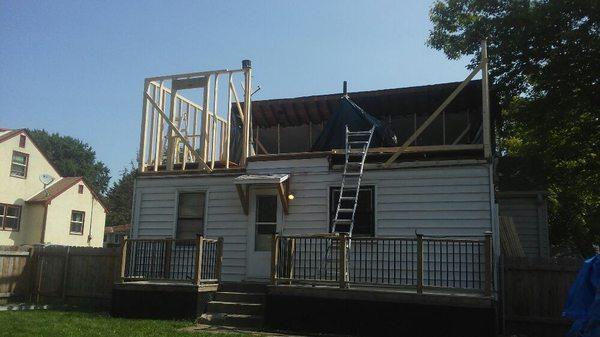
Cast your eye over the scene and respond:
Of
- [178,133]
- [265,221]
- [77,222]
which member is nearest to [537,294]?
[265,221]

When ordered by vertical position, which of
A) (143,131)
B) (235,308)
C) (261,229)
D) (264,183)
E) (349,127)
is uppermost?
(349,127)

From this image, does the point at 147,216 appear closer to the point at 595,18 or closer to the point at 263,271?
the point at 263,271

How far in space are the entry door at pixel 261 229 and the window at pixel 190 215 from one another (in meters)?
1.49

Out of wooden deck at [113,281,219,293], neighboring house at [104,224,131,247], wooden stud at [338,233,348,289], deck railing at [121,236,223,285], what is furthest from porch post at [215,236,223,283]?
neighboring house at [104,224,131,247]

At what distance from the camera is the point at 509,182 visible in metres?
22.6

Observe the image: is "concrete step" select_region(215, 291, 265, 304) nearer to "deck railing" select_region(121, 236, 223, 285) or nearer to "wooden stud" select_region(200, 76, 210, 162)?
"deck railing" select_region(121, 236, 223, 285)

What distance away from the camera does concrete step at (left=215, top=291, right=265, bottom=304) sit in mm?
11266

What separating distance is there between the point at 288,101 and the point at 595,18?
934 centimetres

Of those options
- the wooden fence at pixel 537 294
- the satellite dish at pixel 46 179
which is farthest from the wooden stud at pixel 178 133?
the satellite dish at pixel 46 179

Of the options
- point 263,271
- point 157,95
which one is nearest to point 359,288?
point 263,271

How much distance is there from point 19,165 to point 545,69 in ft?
97.8

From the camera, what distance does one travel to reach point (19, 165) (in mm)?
32844

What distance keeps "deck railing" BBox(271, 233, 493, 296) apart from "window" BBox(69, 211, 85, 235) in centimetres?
2817

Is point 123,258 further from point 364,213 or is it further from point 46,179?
point 46,179
